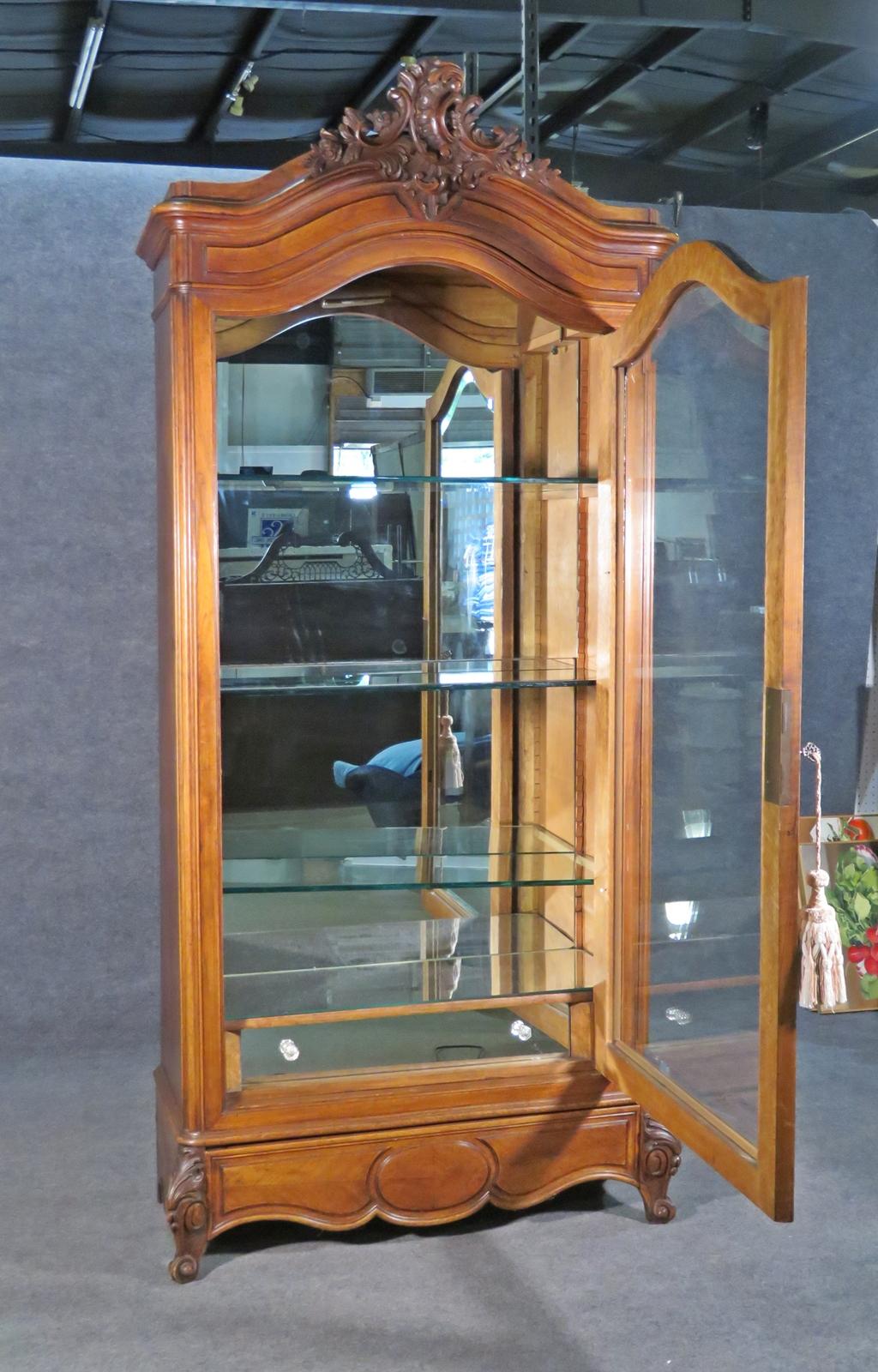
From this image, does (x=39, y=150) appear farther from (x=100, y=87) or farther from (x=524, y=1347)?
(x=524, y=1347)

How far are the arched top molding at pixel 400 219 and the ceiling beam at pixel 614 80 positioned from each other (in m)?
1.76

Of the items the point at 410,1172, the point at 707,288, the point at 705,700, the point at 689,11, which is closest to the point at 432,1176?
the point at 410,1172

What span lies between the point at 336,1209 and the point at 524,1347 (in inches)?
17.7

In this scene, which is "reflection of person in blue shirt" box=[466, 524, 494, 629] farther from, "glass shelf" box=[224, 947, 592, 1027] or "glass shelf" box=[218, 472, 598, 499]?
"glass shelf" box=[224, 947, 592, 1027]

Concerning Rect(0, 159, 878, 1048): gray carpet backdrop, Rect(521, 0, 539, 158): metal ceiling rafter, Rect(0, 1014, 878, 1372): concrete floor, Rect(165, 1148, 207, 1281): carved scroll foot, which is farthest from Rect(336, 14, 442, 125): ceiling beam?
Rect(0, 1014, 878, 1372): concrete floor

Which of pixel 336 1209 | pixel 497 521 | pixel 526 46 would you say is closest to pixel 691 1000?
pixel 336 1209

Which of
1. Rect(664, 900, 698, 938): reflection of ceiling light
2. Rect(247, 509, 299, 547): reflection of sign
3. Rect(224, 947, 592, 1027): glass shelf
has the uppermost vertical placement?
Rect(247, 509, 299, 547): reflection of sign

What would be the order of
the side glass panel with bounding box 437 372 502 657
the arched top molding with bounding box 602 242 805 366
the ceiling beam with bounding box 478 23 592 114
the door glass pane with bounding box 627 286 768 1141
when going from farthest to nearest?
the ceiling beam with bounding box 478 23 592 114 → the side glass panel with bounding box 437 372 502 657 → the door glass pane with bounding box 627 286 768 1141 → the arched top molding with bounding box 602 242 805 366

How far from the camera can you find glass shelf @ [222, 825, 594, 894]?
258cm

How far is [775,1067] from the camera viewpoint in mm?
1942

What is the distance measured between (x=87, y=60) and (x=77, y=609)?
1.61 m

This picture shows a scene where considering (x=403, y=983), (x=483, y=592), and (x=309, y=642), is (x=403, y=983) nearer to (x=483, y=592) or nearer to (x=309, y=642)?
(x=309, y=642)

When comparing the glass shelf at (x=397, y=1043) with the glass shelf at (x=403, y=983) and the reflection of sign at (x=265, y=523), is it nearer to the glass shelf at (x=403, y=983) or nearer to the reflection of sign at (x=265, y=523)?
the glass shelf at (x=403, y=983)

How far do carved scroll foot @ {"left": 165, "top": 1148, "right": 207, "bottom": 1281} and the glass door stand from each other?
770 mm
